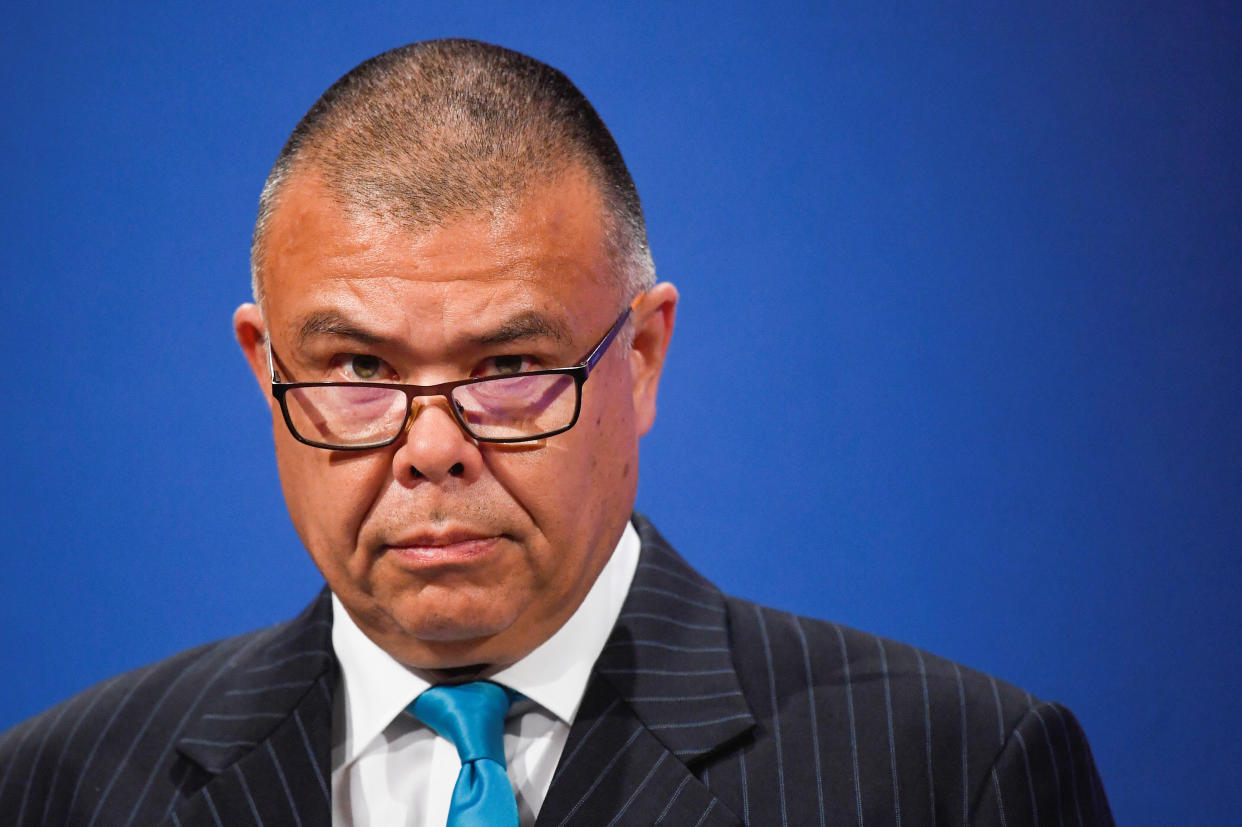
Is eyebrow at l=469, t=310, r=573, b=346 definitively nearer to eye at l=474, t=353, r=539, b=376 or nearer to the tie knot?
eye at l=474, t=353, r=539, b=376

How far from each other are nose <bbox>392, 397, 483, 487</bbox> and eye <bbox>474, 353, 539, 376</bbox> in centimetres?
6

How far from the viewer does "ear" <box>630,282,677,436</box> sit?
155 cm

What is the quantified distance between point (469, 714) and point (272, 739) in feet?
0.84

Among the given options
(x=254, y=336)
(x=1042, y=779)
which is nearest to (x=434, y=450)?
(x=254, y=336)

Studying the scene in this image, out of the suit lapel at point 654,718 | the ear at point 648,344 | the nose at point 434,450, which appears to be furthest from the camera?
the ear at point 648,344

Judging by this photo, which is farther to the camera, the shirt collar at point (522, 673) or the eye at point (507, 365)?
the shirt collar at point (522, 673)

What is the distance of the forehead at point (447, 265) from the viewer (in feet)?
4.46

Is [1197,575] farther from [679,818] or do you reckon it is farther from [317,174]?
[317,174]

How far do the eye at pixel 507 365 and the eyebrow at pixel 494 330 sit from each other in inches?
1.2

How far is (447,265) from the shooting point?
1363 millimetres

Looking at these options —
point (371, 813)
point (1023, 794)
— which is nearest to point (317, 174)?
point (371, 813)

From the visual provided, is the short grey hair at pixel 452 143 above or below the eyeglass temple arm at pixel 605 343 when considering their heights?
above

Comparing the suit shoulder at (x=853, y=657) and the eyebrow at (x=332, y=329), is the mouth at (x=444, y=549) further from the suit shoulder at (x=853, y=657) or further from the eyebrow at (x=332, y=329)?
the suit shoulder at (x=853, y=657)

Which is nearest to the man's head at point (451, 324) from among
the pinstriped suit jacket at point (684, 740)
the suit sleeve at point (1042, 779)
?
the pinstriped suit jacket at point (684, 740)
